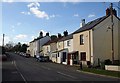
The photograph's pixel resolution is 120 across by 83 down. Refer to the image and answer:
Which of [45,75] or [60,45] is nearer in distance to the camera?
[45,75]

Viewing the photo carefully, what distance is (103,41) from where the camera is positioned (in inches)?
1812

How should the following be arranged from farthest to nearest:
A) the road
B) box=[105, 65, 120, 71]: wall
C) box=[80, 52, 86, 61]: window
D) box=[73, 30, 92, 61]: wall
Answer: box=[80, 52, 86, 61]: window
box=[73, 30, 92, 61]: wall
box=[105, 65, 120, 71]: wall
the road

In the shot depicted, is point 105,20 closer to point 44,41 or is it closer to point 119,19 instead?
point 119,19

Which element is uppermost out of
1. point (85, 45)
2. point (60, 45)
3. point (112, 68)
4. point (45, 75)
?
point (60, 45)

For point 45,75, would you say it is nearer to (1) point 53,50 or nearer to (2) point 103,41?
(2) point 103,41

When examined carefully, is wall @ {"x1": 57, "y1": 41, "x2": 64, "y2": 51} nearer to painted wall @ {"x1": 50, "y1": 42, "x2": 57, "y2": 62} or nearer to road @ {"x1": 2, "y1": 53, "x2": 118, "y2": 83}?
painted wall @ {"x1": 50, "y1": 42, "x2": 57, "y2": 62}

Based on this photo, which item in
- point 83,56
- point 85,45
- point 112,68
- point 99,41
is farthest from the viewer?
point 83,56

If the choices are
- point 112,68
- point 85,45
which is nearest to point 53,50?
point 85,45

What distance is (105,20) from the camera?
46688 millimetres

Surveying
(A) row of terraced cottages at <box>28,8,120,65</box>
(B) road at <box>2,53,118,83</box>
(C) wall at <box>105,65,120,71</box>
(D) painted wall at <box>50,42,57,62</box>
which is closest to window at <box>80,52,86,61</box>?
(A) row of terraced cottages at <box>28,8,120,65</box>

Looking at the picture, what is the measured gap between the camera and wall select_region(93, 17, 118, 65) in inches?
1778

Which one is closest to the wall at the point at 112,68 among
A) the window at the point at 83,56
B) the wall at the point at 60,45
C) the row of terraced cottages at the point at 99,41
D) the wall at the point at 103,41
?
the row of terraced cottages at the point at 99,41

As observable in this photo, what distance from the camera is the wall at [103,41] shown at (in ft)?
148

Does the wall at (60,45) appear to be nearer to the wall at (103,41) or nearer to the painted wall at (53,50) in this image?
the painted wall at (53,50)
